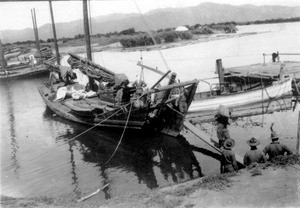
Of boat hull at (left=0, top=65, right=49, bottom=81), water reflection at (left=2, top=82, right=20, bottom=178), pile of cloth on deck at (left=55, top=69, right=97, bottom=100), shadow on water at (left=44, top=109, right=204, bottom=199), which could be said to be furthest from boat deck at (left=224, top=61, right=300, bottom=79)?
boat hull at (left=0, top=65, right=49, bottom=81)

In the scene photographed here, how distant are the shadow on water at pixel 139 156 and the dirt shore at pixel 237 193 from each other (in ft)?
6.87

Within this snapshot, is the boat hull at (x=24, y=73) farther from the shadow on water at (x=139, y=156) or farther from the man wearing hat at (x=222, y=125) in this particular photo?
the man wearing hat at (x=222, y=125)

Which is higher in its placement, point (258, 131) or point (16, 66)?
point (16, 66)

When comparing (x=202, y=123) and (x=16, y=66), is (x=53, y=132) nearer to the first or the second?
(x=202, y=123)

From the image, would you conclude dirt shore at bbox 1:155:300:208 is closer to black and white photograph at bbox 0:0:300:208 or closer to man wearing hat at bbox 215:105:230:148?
black and white photograph at bbox 0:0:300:208

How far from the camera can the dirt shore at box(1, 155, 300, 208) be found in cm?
638

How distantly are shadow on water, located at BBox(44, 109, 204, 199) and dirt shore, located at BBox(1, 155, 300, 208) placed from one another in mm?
2095

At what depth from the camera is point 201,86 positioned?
26.4 m

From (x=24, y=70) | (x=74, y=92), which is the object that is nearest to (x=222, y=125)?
(x=74, y=92)

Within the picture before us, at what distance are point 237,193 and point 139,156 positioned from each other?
247 inches

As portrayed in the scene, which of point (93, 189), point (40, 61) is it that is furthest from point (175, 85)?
point (40, 61)

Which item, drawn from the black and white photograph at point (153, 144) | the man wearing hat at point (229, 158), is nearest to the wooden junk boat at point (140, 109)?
the black and white photograph at point (153, 144)

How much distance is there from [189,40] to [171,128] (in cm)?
4881

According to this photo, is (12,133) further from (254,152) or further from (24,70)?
(24,70)
